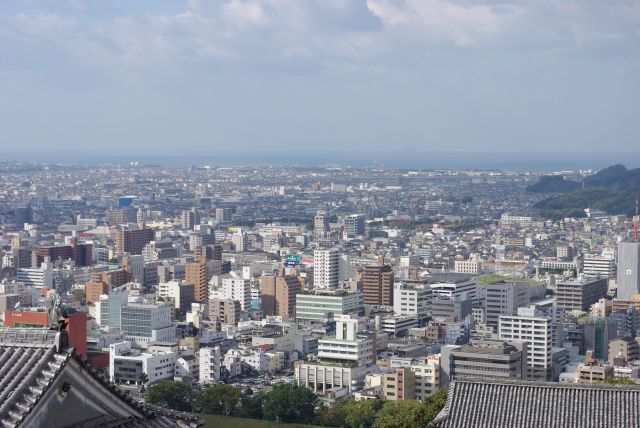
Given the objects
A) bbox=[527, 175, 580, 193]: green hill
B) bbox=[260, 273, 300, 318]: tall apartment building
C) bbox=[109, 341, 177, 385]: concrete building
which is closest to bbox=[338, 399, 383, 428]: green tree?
bbox=[109, 341, 177, 385]: concrete building

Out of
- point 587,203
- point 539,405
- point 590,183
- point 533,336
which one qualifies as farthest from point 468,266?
point 590,183

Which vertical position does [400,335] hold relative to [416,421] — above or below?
below

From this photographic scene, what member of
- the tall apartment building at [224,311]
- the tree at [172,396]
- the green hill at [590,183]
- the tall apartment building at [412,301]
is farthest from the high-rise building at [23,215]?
the tree at [172,396]

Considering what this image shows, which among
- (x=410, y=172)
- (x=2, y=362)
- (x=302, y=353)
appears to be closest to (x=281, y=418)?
(x=302, y=353)

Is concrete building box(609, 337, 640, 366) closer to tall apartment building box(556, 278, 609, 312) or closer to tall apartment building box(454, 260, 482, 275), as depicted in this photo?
tall apartment building box(556, 278, 609, 312)

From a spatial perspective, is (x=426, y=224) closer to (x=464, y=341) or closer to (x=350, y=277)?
(x=350, y=277)
